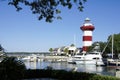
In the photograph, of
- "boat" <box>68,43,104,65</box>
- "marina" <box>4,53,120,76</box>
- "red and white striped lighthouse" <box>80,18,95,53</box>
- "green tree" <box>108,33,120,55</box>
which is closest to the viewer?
"marina" <box>4,53,120,76</box>

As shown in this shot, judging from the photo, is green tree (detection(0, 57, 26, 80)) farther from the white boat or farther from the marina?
the white boat

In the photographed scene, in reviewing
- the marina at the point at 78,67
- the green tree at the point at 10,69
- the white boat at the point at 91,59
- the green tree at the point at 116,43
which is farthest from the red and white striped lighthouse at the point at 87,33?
the green tree at the point at 10,69

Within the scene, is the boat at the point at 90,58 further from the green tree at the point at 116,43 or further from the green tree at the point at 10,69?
the green tree at the point at 10,69

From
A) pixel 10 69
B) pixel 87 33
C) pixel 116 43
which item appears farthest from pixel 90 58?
pixel 10 69

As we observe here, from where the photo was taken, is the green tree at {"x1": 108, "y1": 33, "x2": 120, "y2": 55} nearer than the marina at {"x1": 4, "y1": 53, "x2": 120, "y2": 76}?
No

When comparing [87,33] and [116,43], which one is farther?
[87,33]

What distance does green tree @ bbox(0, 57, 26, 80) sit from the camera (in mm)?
17905

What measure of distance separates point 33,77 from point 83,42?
80619mm

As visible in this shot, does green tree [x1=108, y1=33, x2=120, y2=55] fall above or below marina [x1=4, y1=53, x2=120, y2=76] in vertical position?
above

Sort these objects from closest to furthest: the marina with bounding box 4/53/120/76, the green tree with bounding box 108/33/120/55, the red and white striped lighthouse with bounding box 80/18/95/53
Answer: the marina with bounding box 4/53/120/76 < the green tree with bounding box 108/33/120/55 < the red and white striped lighthouse with bounding box 80/18/95/53

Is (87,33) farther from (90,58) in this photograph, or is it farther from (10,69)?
(10,69)

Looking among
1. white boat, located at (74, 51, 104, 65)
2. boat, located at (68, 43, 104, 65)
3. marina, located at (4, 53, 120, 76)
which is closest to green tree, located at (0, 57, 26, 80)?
marina, located at (4, 53, 120, 76)

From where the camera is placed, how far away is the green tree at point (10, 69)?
705 inches

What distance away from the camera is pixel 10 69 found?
60.1 feet
